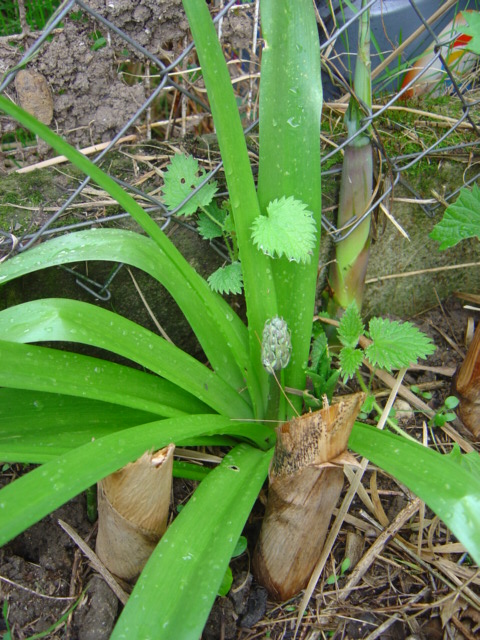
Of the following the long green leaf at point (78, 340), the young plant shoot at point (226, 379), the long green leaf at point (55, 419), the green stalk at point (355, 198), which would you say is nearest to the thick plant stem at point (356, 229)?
the green stalk at point (355, 198)

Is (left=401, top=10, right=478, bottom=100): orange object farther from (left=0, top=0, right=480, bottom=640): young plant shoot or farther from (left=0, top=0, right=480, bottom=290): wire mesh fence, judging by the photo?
(left=0, top=0, right=480, bottom=640): young plant shoot

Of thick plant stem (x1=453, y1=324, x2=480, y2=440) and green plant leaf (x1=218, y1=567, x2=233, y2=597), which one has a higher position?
green plant leaf (x1=218, y1=567, x2=233, y2=597)

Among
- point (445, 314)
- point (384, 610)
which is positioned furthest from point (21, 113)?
point (445, 314)

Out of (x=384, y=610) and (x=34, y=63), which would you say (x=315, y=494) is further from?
(x=34, y=63)

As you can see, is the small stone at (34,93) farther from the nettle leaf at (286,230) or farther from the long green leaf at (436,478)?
the long green leaf at (436,478)

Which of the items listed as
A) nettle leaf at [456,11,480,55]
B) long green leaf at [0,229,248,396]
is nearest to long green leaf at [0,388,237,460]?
long green leaf at [0,229,248,396]
